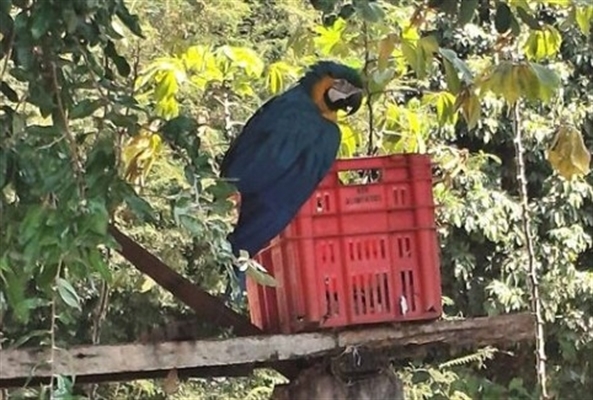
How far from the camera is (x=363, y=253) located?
5.13 ft

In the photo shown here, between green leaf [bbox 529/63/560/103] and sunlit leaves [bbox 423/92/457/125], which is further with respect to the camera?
sunlit leaves [bbox 423/92/457/125]

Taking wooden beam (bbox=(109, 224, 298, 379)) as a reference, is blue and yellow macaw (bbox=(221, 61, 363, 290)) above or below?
above

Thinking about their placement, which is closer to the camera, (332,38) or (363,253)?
(363,253)

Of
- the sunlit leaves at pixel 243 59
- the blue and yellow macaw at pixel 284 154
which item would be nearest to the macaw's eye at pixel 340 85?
the blue and yellow macaw at pixel 284 154

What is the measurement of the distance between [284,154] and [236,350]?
273 mm

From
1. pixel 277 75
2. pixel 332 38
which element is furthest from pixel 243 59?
pixel 332 38

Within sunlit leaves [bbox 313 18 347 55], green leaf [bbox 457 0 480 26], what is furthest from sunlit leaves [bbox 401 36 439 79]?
sunlit leaves [bbox 313 18 347 55]

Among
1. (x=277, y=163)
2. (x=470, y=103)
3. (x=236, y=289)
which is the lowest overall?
(x=236, y=289)

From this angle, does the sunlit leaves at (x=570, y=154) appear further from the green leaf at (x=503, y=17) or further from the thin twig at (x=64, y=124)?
the thin twig at (x=64, y=124)

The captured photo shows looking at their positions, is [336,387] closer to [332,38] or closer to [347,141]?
[347,141]

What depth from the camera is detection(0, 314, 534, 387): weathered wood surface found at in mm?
1433

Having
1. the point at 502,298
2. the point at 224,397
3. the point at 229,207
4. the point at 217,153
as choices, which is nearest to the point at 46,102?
the point at 229,207

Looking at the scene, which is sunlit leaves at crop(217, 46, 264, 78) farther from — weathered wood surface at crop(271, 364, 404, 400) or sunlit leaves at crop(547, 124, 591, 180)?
Answer: weathered wood surface at crop(271, 364, 404, 400)

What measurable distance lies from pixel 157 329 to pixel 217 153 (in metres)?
1.82
